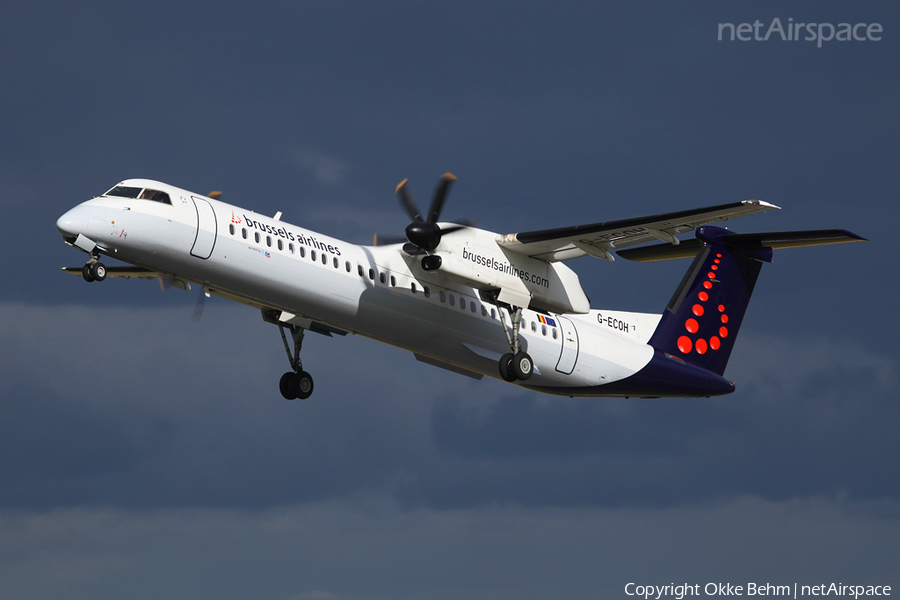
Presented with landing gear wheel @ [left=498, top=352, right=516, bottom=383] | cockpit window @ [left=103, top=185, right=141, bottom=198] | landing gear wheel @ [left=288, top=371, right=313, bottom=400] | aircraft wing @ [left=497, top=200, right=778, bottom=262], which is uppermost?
aircraft wing @ [left=497, top=200, right=778, bottom=262]

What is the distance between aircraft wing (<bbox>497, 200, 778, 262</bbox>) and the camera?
65.7 ft

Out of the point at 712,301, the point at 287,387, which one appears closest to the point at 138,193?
the point at 287,387

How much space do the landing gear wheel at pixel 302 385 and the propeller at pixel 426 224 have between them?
450 centimetres

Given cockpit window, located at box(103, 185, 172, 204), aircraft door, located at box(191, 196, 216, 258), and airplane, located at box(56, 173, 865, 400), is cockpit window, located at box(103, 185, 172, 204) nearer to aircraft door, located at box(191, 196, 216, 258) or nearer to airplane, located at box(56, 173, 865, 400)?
airplane, located at box(56, 173, 865, 400)

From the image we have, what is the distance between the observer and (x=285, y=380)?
23.9 metres

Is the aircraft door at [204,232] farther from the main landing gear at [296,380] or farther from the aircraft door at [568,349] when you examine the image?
the aircraft door at [568,349]

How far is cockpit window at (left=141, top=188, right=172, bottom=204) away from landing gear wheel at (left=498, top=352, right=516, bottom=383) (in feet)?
27.2

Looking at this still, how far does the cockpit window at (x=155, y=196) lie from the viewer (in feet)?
61.4

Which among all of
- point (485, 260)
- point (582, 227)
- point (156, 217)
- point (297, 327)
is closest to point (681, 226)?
point (582, 227)

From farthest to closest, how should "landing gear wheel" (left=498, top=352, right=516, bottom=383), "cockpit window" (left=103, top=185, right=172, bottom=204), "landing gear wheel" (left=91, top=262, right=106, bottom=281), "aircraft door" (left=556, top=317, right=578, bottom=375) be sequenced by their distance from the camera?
"aircraft door" (left=556, top=317, right=578, bottom=375), "landing gear wheel" (left=498, top=352, right=516, bottom=383), "cockpit window" (left=103, top=185, right=172, bottom=204), "landing gear wheel" (left=91, top=262, right=106, bottom=281)

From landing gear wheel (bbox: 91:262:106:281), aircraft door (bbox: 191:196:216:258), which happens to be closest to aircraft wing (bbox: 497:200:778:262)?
aircraft door (bbox: 191:196:216:258)

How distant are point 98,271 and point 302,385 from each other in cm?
713

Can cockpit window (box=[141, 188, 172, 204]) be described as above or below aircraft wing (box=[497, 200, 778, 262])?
below

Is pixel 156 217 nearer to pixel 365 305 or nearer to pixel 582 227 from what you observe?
pixel 365 305
